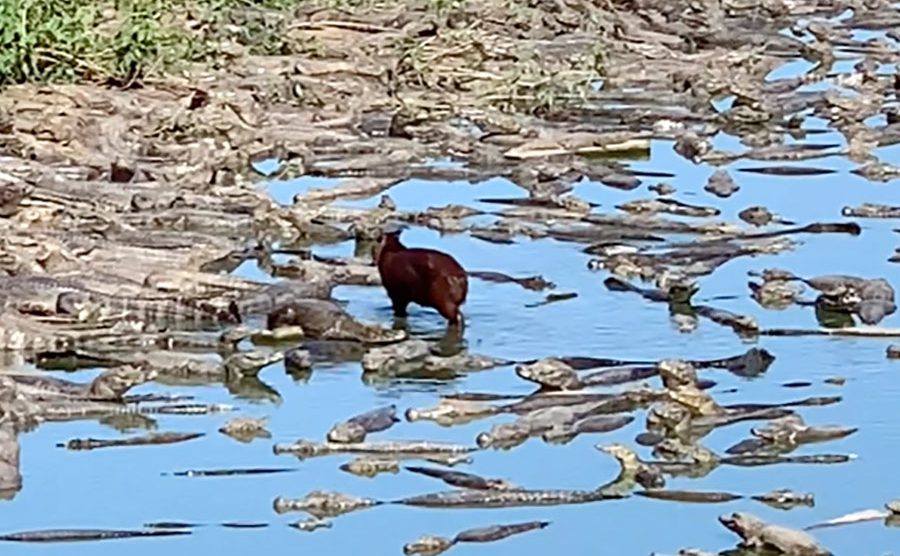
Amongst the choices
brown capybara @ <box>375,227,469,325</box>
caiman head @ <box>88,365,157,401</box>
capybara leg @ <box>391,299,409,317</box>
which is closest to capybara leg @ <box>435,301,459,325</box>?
brown capybara @ <box>375,227,469,325</box>

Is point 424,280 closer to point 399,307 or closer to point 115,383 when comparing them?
point 399,307

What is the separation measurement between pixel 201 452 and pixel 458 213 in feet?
11.7

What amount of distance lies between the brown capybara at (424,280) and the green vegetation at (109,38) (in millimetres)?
3975

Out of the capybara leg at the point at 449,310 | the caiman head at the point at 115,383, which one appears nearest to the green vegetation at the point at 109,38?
the capybara leg at the point at 449,310

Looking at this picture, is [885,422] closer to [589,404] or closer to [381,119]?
[589,404]

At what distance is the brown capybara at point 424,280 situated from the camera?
8.24m

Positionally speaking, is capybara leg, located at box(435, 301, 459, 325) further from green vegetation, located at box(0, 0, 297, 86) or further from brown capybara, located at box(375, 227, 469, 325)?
green vegetation, located at box(0, 0, 297, 86)

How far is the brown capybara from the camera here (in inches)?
324

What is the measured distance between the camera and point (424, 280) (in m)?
8.26

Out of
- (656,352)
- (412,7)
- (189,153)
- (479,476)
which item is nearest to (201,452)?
(479,476)

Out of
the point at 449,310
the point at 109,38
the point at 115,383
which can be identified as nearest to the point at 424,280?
the point at 449,310

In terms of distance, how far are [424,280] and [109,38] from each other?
495cm

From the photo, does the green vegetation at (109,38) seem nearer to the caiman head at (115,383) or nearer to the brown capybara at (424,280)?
the brown capybara at (424,280)

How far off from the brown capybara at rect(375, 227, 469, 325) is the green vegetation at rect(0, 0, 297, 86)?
13.0ft
